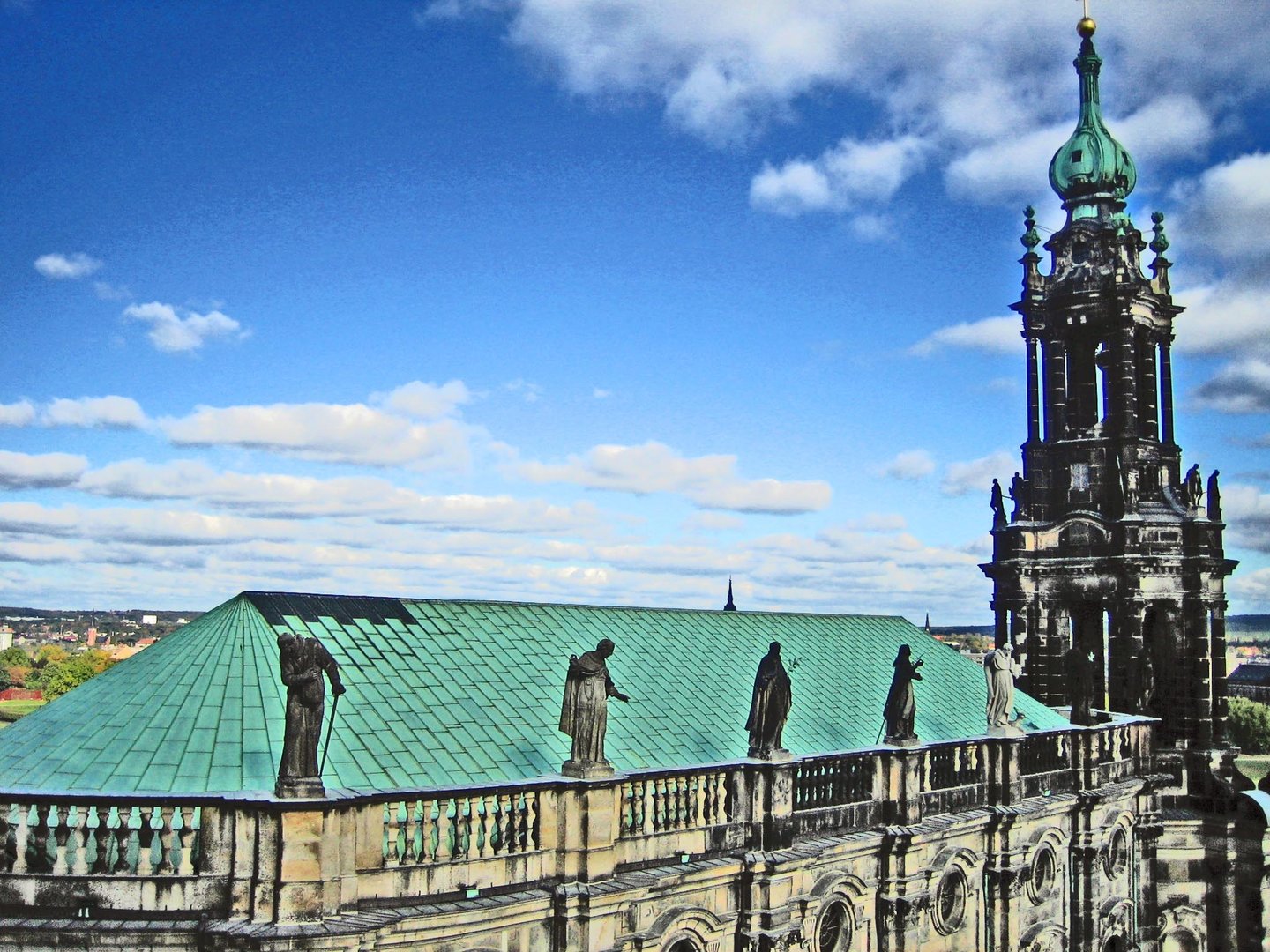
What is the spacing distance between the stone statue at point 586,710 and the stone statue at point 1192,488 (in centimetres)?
3071

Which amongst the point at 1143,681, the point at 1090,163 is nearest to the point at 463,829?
the point at 1143,681

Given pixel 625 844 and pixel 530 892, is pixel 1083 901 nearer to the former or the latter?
pixel 625 844

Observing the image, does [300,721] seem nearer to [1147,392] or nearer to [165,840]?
[165,840]

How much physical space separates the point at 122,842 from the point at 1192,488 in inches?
1507

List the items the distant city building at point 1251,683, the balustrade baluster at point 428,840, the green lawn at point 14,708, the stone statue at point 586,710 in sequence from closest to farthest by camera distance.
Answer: the balustrade baluster at point 428,840, the stone statue at point 586,710, the green lawn at point 14,708, the distant city building at point 1251,683

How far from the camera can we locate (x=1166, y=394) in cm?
4500

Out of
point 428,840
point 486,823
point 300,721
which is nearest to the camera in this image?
point 300,721

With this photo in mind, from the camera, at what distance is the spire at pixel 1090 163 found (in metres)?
45.2

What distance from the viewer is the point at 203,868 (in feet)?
54.8

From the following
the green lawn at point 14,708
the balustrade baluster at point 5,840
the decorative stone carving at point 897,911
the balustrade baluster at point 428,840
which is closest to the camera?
the balustrade baluster at point 5,840

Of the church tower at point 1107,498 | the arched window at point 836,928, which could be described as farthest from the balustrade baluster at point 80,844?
the church tower at point 1107,498

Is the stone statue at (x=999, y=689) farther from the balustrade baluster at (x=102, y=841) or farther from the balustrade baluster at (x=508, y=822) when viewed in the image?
the balustrade baluster at (x=102, y=841)

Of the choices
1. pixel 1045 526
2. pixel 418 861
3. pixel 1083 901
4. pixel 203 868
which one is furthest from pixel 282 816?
pixel 1045 526

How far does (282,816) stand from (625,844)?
6644 millimetres
